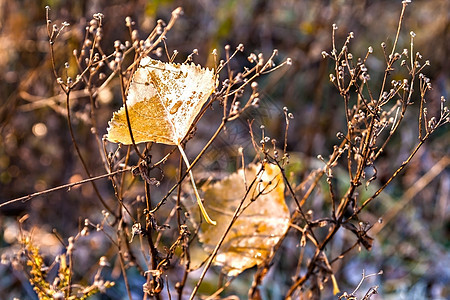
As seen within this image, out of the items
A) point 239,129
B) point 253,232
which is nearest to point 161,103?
point 253,232

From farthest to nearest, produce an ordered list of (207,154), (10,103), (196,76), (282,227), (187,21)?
(187,21) → (10,103) → (207,154) → (282,227) → (196,76)

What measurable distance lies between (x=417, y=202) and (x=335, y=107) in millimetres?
372

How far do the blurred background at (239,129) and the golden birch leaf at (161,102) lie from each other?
23.0 inches

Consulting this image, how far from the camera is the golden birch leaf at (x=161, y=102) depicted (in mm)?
512

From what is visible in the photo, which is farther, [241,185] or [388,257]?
[388,257]

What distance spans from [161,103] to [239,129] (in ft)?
2.32

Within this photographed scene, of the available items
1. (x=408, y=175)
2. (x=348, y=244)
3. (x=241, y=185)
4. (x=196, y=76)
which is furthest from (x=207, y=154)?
(x=408, y=175)

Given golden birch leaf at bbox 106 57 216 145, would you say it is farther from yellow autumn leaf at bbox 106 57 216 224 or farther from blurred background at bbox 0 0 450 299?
blurred background at bbox 0 0 450 299

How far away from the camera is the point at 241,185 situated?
2.14 feet

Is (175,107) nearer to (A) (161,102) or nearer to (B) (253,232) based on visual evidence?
(A) (161,102)


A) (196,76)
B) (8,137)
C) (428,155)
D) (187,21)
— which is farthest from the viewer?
(187,21)

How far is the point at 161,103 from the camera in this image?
53cm

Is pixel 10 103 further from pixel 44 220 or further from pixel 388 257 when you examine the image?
pixel 388 257

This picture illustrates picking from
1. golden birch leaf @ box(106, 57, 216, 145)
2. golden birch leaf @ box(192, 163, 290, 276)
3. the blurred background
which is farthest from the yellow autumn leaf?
the blurred background
